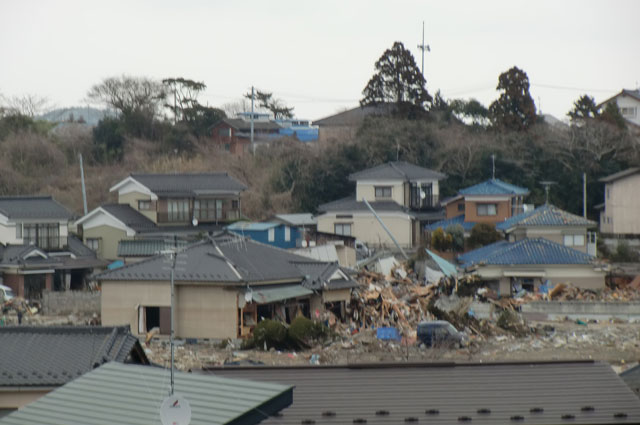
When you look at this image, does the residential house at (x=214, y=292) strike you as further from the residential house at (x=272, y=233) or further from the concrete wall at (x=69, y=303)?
the residential house at (x=272, y=233)

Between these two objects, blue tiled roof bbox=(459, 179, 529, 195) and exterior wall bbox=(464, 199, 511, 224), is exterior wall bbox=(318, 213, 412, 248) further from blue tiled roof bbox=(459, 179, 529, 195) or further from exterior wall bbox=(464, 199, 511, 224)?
blue tiled roof bbox=(459, 179, 529, 195)

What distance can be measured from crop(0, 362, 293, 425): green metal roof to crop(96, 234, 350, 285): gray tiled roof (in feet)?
51.5

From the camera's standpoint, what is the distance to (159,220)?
37.4m

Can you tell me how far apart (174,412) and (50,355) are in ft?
19.4

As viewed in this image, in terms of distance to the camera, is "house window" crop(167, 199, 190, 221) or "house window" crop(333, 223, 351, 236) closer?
"house window" crop(167, 199, 190, 221)

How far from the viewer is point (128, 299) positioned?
79.8ft

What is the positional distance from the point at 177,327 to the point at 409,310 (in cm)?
610

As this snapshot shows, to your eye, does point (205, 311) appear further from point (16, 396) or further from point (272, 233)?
point (16, 396)

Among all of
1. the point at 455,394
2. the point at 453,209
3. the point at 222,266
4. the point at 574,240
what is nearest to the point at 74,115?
the point at 453,209

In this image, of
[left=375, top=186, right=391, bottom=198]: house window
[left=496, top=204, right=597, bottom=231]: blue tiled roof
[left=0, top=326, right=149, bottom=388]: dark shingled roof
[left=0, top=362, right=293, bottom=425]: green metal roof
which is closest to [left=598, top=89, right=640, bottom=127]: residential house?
[left=375, top=186, right=391, bottom=198]: house window

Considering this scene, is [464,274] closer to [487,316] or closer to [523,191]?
[487,316]

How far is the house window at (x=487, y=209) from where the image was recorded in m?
38.9

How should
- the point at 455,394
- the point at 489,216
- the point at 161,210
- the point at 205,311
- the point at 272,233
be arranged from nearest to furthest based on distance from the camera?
the point at 455,394, the point at 205,311, the point at 272,233, the point at 161,210, the point at 489,216

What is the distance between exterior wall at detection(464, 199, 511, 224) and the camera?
38750 millimetres
